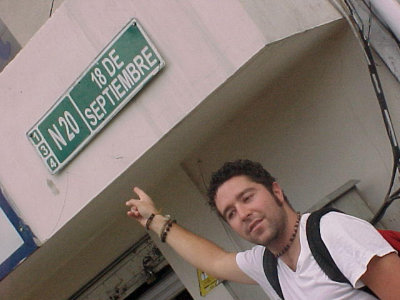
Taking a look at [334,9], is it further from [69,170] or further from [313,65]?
[69,170]

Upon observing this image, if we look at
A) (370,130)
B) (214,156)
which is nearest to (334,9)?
(370,130)

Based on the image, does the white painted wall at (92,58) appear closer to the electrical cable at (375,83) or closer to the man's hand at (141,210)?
the electrical cable at (375,83)

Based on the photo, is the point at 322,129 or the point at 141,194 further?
the point at 322,129

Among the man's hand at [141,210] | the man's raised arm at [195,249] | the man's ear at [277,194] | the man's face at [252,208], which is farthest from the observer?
the man's hand at [141,210]

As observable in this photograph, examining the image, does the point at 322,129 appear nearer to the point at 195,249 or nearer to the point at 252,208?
the point at 195,249

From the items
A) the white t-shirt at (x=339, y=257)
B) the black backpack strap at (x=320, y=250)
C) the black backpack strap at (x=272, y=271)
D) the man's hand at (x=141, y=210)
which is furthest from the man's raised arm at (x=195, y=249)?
the black backpack strap at (x=320, y=250)

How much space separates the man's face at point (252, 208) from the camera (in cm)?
207

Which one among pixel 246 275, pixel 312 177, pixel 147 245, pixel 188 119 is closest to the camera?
pixel 246 275

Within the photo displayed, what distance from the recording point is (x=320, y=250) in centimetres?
196

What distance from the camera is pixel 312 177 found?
10.5 feet

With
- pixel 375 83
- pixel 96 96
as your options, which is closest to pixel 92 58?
pixel 96 96

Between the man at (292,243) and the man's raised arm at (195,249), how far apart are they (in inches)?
0.8

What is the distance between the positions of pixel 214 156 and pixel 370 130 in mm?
938

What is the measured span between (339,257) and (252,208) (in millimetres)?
363
